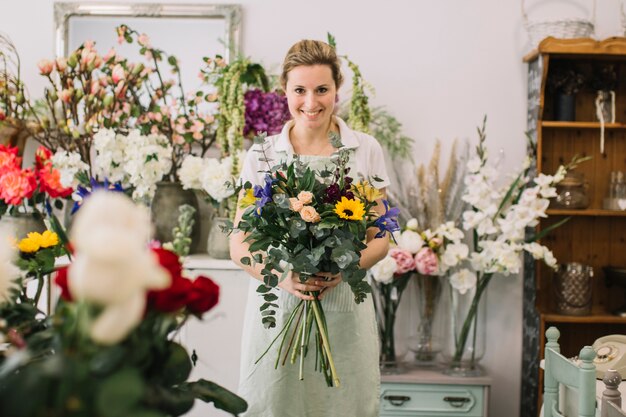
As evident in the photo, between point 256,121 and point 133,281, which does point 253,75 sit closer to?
point 256,121

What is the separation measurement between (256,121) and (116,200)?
8.90 ft

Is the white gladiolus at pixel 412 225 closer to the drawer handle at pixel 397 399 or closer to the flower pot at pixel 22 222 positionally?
the drawer handle at pixel 397 399

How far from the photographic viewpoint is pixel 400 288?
11.4ft

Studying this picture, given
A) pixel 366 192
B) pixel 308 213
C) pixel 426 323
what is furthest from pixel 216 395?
pixel 426 323

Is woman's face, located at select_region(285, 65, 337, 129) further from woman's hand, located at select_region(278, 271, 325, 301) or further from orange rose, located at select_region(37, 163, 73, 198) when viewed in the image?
orange rose, located at select_region(37, 163, 73, 198)

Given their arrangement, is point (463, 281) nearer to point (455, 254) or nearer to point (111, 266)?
point (455, 254)

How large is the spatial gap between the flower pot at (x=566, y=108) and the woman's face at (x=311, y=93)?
167 cm

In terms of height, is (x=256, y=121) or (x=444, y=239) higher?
(x=256, y=121)

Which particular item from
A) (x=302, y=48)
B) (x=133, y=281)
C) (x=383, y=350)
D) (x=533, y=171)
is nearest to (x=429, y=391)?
(x=383, y=350)

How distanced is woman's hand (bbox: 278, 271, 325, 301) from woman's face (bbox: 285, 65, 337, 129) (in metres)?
0.47

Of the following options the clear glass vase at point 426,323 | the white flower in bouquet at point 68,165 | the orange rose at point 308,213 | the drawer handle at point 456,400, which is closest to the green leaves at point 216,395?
the orange rose at point 308,213

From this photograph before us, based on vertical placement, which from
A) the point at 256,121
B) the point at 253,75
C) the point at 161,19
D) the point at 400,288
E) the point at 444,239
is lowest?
the point at 400,288

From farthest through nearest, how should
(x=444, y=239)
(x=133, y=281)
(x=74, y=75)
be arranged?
(x=444, y=239), (x=74, y=75), (x=133, y=281)

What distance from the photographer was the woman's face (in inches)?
86.6
